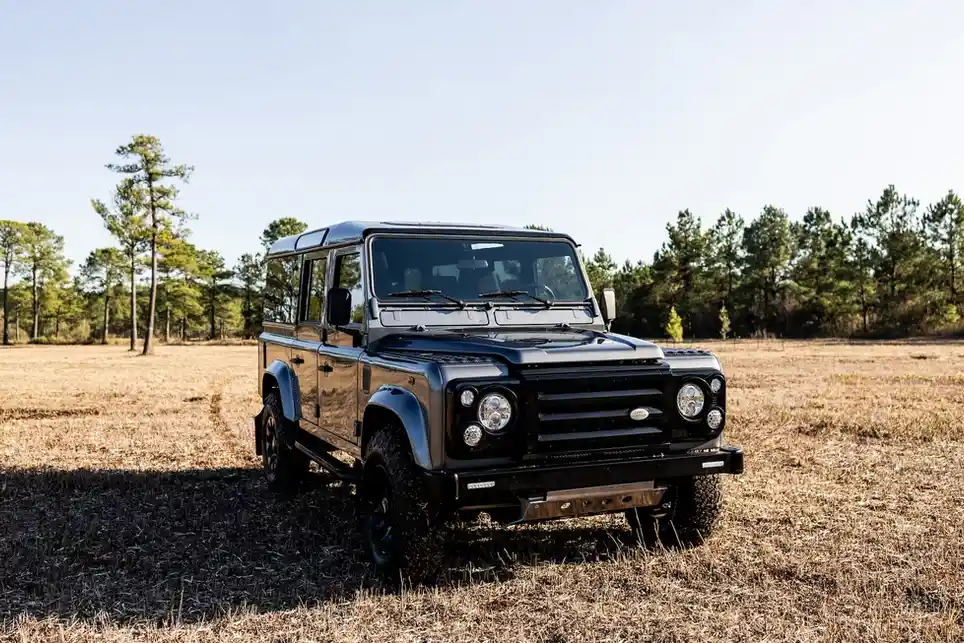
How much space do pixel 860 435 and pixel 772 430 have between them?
118 centimetres

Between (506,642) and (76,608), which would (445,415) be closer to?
(506,642)

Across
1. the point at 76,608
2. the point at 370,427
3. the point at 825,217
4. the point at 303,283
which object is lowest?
the point at 76,608

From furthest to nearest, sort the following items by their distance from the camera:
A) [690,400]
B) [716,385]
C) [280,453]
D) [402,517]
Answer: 1. [280,453]
2. [716,385]
3. [690,400]
4. [402,517]

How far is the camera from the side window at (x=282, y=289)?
25.9 ft

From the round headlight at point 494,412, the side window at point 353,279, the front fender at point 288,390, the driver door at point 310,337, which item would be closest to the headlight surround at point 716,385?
the round headlight at point 494,412

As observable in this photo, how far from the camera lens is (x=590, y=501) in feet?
16.8

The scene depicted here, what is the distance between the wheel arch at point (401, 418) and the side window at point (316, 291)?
1592 millimetres

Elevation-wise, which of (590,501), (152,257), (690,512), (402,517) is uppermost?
(152,257)

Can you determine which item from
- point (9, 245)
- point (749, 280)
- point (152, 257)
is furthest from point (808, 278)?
point (9, 245)

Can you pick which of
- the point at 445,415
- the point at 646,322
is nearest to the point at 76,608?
the point at 445,415

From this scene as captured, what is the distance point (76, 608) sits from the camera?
4.97 meters

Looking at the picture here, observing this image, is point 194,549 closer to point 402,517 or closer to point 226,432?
point 402,517

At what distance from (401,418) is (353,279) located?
1.72 meters

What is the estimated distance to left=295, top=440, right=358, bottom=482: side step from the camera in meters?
6.20
